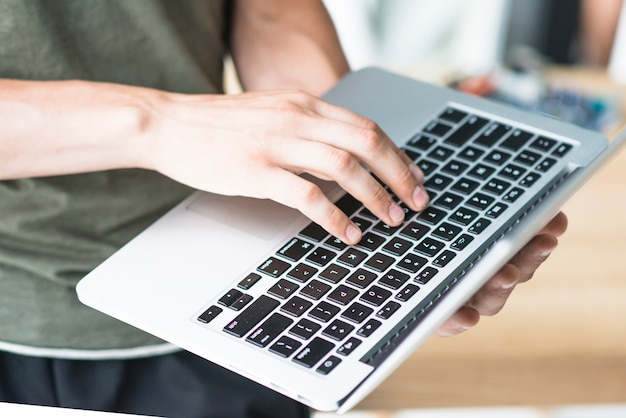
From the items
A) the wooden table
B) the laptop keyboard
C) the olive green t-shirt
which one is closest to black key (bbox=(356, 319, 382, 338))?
the laptop keyboard

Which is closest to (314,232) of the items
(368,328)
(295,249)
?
(295,249)

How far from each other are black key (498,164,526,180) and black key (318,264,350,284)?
0.18 meters

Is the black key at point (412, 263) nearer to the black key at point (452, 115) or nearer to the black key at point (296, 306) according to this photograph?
the black key at point (296, 306)

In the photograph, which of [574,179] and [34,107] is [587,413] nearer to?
[574,179]

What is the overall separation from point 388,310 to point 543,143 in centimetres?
26

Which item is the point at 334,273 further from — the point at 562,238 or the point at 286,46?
the point at 562,238

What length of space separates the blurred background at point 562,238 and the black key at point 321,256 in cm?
13

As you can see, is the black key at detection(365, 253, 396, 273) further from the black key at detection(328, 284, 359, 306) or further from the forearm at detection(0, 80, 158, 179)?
the forearm at detection(0, 80, 158, 179)

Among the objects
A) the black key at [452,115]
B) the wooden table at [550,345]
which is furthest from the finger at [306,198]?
the wooden table at [550,345]

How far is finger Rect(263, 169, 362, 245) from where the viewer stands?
687mm

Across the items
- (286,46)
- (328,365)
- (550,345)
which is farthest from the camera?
(550,345)

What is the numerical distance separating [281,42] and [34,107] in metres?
0.35

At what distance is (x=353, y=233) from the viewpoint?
0.72m

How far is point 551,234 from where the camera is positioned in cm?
76
